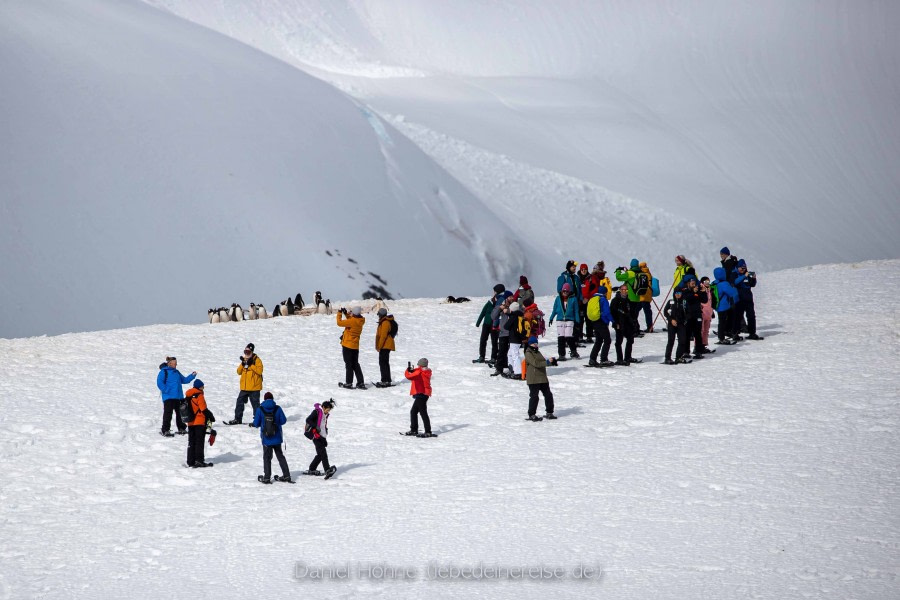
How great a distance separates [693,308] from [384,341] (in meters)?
5.57

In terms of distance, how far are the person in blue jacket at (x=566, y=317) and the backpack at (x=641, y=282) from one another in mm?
2050

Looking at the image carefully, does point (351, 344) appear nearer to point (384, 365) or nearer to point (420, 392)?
point (384, 365)

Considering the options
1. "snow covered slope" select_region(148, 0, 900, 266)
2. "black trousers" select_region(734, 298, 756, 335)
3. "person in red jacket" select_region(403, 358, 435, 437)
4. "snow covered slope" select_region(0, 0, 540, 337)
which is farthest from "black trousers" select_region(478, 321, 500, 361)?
"snow covered slope" select_region(148, 0, 900, 266)

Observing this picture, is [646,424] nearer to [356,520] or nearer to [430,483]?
[430,483]

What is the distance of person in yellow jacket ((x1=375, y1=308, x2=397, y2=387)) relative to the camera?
16594mm

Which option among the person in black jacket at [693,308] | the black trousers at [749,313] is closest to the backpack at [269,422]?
the person in black jacket at [693,308]

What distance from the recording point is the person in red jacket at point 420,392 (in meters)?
13.9

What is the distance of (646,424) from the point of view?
14492 millimetres

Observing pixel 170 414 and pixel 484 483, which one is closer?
pixel 484 483

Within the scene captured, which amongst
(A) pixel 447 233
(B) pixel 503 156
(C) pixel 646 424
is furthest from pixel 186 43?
(C) pixel 646 424

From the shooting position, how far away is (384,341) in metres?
16.6

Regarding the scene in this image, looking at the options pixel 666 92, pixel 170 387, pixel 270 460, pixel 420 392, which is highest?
pixel 666 92

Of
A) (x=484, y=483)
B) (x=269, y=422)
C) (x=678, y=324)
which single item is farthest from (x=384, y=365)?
(x=678, y=324)

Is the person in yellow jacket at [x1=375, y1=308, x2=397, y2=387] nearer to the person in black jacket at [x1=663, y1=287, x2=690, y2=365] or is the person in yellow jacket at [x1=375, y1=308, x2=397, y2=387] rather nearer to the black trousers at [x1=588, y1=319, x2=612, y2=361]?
the black trousers at [x1=588, y1=319, x2=612, y2=361]
